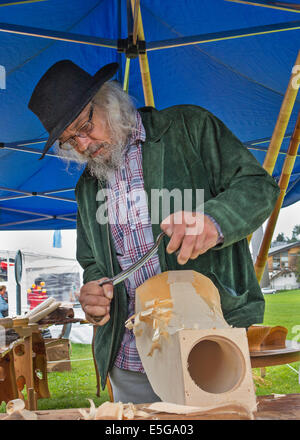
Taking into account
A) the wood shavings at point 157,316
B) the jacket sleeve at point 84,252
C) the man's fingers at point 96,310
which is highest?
the jacket sleeve at point 84,252

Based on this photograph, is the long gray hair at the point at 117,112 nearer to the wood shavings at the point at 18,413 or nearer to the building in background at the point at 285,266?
the wood shavings at the point at 18,413

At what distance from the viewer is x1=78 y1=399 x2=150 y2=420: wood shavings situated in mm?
628

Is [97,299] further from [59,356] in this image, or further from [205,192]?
[59,356]

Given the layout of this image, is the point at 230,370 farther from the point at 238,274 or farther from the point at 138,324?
the point at 238,274

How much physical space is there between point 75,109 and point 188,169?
363 millimetres

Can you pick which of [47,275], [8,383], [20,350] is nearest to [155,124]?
[8,383]

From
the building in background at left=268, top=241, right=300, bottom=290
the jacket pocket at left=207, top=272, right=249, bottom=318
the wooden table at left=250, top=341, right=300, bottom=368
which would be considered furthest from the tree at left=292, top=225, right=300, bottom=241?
the jacket pocket at left=207, top=272, right=249, bottom=318

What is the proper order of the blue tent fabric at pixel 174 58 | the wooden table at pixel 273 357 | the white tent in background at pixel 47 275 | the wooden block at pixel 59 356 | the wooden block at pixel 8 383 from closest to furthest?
the wooden table at pixel 273 357
the blue tent fabric at pixel 174 58
the wooden block at pixel 8 383
the wooden block at pixel 59 356
the white tent in background at pixel 47 275

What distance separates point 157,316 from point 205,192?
1.55ft

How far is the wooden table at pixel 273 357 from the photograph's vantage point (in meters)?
2.34

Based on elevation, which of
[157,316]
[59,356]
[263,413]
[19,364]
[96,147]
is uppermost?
[96,147]


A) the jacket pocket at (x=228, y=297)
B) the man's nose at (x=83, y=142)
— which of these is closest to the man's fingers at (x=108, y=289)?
the jacket pocket at (x=228, y=297)

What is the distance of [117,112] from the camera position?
1.39 metres

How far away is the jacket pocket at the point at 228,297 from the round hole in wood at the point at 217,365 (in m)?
0.21
